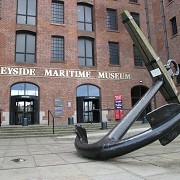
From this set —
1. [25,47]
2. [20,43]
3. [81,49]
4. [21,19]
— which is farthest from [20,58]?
[81,49]

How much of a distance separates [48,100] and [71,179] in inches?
569

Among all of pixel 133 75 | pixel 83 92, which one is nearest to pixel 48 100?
pixel 83 92

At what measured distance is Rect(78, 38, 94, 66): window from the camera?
1955cm

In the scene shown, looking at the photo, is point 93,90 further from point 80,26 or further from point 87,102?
point 80,26

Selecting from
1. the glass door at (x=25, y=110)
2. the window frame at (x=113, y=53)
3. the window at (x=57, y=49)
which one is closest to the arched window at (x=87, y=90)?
the window at (x=57, y=49)

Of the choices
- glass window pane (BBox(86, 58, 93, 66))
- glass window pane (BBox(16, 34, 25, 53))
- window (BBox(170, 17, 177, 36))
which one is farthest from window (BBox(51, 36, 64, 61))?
window (BBox(170, 17, 177, 36))

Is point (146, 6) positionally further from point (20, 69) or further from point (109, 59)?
point (20, 69)

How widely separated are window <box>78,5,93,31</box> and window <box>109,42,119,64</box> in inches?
91.4

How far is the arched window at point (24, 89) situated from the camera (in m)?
17.2

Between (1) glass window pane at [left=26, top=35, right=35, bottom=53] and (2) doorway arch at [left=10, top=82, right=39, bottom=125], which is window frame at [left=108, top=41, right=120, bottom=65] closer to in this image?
(1) glass window pane at [left=26, top=35, right=35, bottom=53]

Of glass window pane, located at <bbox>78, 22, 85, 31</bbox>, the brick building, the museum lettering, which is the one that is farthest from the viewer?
glass window pane, located at <bbox>78, 22, 85, 31</bbox>

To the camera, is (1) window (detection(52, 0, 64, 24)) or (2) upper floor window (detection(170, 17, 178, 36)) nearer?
(1) window (detection(52, 0, 64, 24))

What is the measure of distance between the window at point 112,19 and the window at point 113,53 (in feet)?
5.18

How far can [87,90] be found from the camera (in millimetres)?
18984
